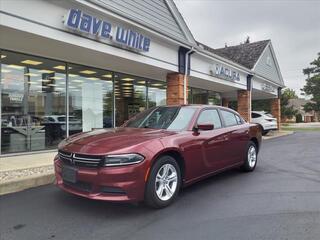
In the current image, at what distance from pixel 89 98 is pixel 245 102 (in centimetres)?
1053

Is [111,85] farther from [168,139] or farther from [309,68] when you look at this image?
[309,68]

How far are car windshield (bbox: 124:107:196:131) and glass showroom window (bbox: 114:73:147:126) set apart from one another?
6.76m

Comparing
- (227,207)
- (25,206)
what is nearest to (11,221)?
(25,206)

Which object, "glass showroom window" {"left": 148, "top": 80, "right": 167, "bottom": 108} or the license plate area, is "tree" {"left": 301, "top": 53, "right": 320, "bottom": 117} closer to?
"glass showroom window" {"left": 148, "top": 80, "right": 167, "bottom": 108}

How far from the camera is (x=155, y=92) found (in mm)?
15211

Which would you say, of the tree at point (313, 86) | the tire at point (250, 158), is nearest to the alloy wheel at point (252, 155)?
the tire at point (250, 158)

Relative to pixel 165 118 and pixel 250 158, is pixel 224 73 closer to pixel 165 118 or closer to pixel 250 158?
pixel 250 158

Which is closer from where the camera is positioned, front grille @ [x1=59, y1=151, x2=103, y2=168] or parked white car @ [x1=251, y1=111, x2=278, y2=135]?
front grille @ [x1=59, y1=151, x2=103, y2=168]

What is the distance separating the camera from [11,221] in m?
Result: 4.33

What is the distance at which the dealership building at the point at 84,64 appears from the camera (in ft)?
25.0

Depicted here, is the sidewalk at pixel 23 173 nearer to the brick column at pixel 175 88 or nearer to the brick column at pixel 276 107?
the brick column at pixel 175 88

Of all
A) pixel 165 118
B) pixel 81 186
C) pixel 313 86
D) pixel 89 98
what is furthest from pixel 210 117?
pixel 313 86

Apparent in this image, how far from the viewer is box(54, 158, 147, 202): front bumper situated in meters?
4.27

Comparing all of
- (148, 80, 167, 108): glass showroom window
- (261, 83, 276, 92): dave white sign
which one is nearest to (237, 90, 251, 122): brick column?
(261, 83, 276, 92): dave white sign
